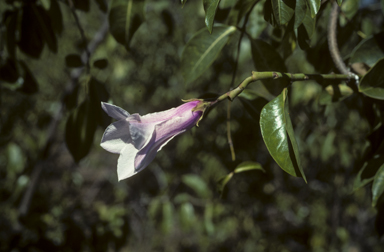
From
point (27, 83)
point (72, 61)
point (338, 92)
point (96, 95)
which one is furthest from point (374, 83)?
point (27, 83)

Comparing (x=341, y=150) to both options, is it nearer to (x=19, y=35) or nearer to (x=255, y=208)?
(x=255, y=208)

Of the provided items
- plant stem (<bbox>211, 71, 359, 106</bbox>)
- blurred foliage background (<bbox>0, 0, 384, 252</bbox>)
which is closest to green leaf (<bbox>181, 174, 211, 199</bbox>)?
blurred foliage background (<bbox>0, 0, 384, 252</bbox>)

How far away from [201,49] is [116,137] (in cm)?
33

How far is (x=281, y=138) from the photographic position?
1.44 ft

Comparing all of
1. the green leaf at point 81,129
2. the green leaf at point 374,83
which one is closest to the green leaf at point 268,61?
the green leaf at point 374,83

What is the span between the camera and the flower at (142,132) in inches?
17.5

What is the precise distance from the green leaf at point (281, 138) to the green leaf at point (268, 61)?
0.18 meters

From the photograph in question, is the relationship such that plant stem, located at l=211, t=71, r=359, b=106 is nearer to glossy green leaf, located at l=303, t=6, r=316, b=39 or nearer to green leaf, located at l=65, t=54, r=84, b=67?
glossy green leaf, located at l=303, t=6, r=316, b=39

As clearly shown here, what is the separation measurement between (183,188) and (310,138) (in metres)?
1.17

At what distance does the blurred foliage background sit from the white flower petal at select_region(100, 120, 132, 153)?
0.27 m

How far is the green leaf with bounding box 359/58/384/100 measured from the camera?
529mm

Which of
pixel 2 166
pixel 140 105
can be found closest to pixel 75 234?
pixel 2 166

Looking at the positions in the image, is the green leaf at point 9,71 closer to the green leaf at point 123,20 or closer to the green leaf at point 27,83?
the green leaf at point 27,83

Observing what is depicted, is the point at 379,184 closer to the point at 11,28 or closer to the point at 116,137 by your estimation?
the point at 116,137
